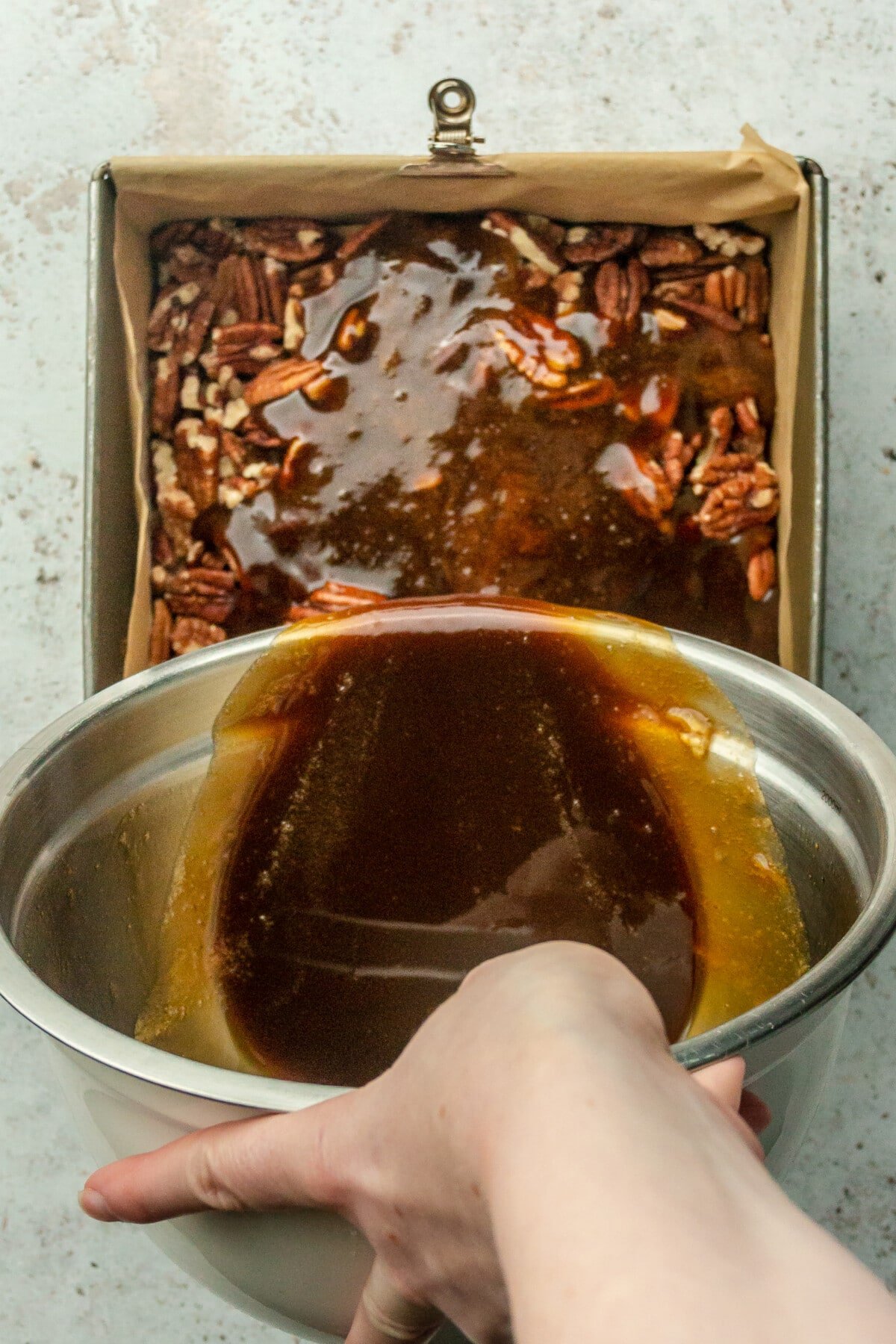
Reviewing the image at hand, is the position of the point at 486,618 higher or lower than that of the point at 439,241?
lower

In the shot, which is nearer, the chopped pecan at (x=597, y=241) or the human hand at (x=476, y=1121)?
the human hand at (x=476, y=1121)

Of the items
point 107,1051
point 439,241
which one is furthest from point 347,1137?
point 439,241

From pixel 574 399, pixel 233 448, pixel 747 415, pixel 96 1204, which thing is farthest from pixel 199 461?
pixel 96 1204

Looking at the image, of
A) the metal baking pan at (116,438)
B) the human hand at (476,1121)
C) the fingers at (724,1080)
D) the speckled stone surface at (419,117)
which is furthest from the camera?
the speckled stone surface at (419,117)

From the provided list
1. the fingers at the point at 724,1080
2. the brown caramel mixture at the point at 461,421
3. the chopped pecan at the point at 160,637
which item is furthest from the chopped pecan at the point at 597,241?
the fingers at the point at 724,1080

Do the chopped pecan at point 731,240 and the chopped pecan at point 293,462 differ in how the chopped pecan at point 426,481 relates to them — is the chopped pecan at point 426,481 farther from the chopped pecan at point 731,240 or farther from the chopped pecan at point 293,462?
the chopped pecan at point 731,240

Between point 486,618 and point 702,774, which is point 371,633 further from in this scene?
point 702,774

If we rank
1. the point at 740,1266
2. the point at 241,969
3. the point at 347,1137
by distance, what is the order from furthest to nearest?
1. the point at 241,969
2. the point at 347,1137
3. the point at 740,1266
